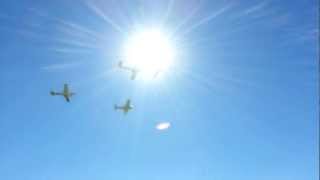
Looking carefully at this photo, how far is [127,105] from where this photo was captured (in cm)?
12925

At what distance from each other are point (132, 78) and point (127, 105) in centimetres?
2371

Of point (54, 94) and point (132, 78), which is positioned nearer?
point (132, 78)

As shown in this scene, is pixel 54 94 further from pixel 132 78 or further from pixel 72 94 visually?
pixel 132 78

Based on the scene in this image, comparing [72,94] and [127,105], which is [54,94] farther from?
[127,105]

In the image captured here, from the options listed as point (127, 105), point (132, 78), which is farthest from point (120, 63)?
point (127, 105)

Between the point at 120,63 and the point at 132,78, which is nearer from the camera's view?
the point at 132,78

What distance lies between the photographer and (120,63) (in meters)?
115

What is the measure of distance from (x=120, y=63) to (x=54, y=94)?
1038 inches

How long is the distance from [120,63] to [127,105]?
19222 millimetres

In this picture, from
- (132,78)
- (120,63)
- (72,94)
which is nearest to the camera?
(132,78)

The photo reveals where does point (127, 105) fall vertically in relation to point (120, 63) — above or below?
below

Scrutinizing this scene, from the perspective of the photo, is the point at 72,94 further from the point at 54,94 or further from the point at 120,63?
the point at 120,63

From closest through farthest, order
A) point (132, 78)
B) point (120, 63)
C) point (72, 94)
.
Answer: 1. point (132, 78)
2. point (120, 63)
3. point (72, 94)

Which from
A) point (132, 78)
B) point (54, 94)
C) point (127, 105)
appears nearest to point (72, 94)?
point (54, 94)
